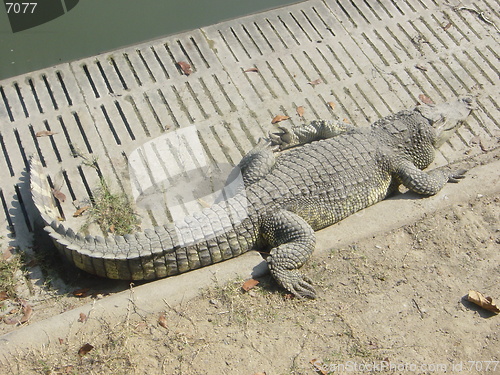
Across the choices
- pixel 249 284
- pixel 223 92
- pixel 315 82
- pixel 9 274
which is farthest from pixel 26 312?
pixel 315 82

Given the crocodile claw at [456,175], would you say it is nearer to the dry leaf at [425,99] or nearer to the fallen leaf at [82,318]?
the dry leaf at [425,99]

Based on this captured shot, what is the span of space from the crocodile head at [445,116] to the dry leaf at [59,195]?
3976 millimetres

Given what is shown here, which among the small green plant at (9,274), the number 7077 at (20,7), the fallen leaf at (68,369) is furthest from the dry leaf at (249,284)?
the number 7077 at (20,7)

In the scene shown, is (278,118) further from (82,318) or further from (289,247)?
(82,318)

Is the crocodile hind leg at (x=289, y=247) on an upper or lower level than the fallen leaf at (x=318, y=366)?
upper

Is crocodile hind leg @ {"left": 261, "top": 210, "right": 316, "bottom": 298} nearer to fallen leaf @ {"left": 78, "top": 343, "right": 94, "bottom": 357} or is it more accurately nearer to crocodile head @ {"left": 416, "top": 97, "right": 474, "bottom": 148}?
fallen leaf @ {"left": 78, "top": 343, "right": 94, "bottom": 357}

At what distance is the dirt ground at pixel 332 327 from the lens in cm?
438

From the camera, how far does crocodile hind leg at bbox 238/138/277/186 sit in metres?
5.90

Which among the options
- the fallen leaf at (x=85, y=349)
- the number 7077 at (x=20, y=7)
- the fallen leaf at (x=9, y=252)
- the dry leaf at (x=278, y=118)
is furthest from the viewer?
the number 7077 at (x=20, y=7)

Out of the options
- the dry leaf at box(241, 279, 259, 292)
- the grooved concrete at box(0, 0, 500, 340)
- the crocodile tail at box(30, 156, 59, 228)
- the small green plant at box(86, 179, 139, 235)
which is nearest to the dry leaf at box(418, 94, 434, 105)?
the grooved concrete at box(0, 0, 500, 340)

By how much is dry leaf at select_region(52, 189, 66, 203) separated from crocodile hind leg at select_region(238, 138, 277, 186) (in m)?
1.85

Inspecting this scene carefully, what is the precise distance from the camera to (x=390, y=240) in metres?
5.46

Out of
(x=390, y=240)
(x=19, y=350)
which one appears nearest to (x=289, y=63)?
(x=390, y=240)

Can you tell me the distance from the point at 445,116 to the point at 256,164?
7.47 ft
